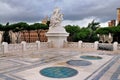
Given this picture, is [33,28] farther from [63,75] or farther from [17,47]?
[63,75]

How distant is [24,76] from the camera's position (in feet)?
19.8

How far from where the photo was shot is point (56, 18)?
18.2 m

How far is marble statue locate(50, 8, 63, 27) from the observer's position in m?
18.0

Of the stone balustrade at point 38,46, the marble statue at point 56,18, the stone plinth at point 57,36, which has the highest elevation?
the marble statue at point 56,18

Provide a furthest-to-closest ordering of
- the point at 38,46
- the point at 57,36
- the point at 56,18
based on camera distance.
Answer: the point at 56,18 < the point at 57,36 < the point at 38,46

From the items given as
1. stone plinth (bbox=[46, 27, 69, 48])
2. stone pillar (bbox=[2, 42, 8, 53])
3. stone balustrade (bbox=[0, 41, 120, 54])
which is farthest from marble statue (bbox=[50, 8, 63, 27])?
stone pillar (bbox=[2, 42, 8, 53])

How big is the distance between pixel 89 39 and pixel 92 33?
1.47 meters

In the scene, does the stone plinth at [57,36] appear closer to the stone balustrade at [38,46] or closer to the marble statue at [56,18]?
the stone balustrade at [38,46]

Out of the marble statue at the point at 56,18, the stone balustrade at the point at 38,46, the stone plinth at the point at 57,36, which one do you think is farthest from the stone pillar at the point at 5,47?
the marble statue at the point at 56,18

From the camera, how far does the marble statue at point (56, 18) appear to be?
18.0 metres

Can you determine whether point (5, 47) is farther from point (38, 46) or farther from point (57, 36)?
point (57, 36)

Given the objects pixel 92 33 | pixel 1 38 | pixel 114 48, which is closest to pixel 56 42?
pixel 114 48

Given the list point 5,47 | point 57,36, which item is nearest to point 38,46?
point 57,36

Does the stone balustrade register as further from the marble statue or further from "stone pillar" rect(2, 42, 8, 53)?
the marble statue
